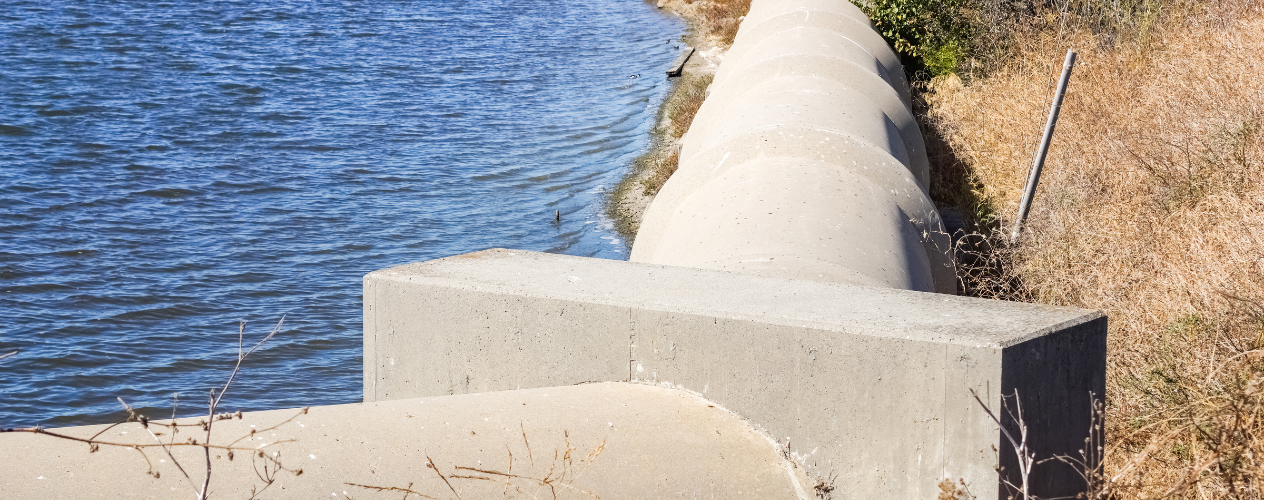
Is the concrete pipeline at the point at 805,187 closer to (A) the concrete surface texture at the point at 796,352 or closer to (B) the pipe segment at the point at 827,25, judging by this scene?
(A) the concrete surface texture at the point at 796,352

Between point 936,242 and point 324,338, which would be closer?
point 936,242

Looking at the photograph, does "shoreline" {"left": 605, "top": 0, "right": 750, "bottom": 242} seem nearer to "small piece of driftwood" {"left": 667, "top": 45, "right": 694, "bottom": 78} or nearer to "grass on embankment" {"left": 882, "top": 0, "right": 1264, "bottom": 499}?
"small piece of driftwood" {"left": 667, "top": 45, "right": 694, "bottom": 78}

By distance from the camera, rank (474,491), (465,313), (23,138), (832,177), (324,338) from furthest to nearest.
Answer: (23,138), (324,338), (832,177), (465,313), (474,491)

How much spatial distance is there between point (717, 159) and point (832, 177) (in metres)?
0.88

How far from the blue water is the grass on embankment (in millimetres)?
3945

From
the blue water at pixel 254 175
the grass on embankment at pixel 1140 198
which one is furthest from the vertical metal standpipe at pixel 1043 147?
the blue water at pixel 254 175

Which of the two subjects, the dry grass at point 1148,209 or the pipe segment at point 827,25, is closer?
the dry grass at point 1148,209

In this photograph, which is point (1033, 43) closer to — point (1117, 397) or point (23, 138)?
point (1117, 397)

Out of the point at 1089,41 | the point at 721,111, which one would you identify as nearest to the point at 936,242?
the point at 721,111

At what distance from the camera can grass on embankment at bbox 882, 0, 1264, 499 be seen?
14.4 ft

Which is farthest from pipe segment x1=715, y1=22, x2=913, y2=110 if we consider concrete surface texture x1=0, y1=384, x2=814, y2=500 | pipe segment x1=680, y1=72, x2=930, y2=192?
concrete surface texture x1=0, y1=384, x2=814, y2=500

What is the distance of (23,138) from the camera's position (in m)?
14.7

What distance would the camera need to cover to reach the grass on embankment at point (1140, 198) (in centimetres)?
439

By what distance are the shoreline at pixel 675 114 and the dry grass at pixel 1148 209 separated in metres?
3.18
